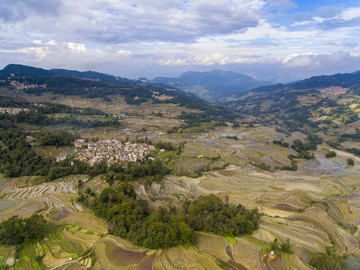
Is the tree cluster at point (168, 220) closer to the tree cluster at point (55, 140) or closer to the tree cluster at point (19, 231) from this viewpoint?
the tree cluster at point (19, 231)

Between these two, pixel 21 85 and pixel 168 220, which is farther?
pixel 21 85

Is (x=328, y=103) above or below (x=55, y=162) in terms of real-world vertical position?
above

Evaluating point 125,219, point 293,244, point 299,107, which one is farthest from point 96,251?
point 299,107

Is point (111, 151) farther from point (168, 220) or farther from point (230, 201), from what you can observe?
point (230, 201)

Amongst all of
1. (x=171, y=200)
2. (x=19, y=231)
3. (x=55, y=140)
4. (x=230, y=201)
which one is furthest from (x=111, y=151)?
(x=230, y=201)

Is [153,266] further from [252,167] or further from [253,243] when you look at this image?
[252,167]

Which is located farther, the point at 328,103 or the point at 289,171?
the point at 328,103

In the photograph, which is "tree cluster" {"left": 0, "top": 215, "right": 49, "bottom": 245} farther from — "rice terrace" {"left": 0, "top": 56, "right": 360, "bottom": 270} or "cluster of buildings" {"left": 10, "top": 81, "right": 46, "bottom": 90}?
"cluster of buildings" {"left": 10, "top": 81, "right": 46, "bottom": 90}

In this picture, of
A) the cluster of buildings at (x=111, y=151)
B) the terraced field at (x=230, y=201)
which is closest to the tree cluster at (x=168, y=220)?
the terraced field at (x=230, y=201)

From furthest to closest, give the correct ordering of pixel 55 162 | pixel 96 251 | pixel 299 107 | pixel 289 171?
pixel 299 107, pixel 289 171, pixel 55 162, pixel 96 251
